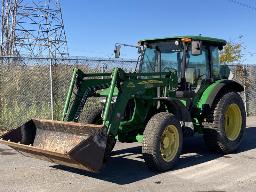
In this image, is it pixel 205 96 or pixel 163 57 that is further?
pixel 163 57

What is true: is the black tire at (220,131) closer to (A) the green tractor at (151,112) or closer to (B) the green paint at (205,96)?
(A) the green tractor at (151,112)

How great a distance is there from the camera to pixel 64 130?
6.87m

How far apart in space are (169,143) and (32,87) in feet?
18.3

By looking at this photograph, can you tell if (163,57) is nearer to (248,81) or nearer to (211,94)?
(211,94)

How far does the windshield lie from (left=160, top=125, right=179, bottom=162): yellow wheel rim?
4.94ft

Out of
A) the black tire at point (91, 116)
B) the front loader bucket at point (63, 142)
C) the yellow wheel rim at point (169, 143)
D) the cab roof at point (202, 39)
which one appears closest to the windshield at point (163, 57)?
the cab roof at point (202, 39)

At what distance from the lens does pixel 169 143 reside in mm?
7156

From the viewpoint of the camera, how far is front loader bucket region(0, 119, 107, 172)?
230 inches

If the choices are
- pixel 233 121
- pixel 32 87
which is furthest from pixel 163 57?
pixel 32 87

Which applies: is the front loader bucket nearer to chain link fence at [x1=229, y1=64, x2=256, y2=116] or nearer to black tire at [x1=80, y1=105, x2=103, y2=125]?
black tire at [x1=80, y1=105, x2=103, y2=125]

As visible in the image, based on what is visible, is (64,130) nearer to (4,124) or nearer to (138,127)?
(138,127)

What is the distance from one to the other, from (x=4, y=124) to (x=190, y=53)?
5.41 m

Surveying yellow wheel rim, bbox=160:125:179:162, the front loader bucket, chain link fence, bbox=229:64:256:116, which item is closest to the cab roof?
yellow wheel rim, bbox=160:125:179:162

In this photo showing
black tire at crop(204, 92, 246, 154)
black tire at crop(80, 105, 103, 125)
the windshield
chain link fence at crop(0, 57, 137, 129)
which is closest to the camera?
black tire at crop(80, 105, 103, 125)
